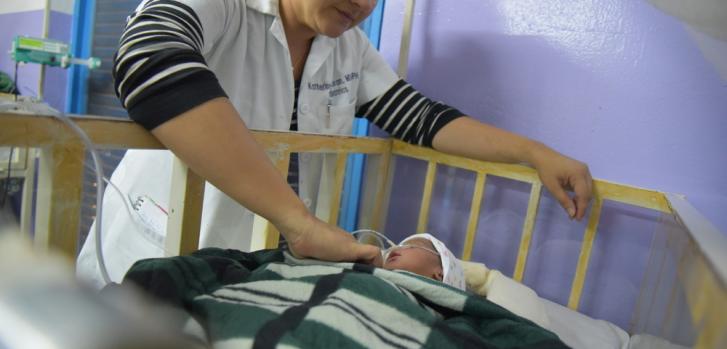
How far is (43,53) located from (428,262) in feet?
5.38

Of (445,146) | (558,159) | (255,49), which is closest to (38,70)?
(255,49)

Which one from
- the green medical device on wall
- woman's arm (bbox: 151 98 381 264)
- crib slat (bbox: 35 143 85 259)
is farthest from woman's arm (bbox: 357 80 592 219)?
the green medical device on wall

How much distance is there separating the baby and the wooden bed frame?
0.75 ft

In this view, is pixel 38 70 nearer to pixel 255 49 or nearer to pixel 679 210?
pixel 255 49

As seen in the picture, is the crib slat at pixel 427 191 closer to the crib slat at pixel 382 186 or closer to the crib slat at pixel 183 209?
the crib slat at pixel 382 186

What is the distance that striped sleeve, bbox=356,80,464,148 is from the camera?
1150 millimetres

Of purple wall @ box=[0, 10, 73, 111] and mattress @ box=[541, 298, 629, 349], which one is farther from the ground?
purple wall @ box=[0, 10, 73, 111]

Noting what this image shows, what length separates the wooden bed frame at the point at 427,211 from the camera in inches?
15.2

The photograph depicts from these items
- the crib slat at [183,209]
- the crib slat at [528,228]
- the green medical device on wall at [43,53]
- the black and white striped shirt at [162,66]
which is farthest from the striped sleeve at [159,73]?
the green medical device on wall at [43,53]

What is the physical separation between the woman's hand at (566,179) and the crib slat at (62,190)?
816mm

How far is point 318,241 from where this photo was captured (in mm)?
686

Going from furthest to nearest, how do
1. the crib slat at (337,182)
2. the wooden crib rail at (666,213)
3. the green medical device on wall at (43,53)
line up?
the green medical device on wall at (43,53) < the crib slat at (337,182) < the wooden crib rail at (666,213)

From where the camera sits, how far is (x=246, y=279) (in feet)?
2.15

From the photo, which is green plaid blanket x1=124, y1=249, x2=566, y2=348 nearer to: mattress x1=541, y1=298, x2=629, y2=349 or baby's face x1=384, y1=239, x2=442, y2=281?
baby's face x1=384, y1=239, x2=442, y2=281
